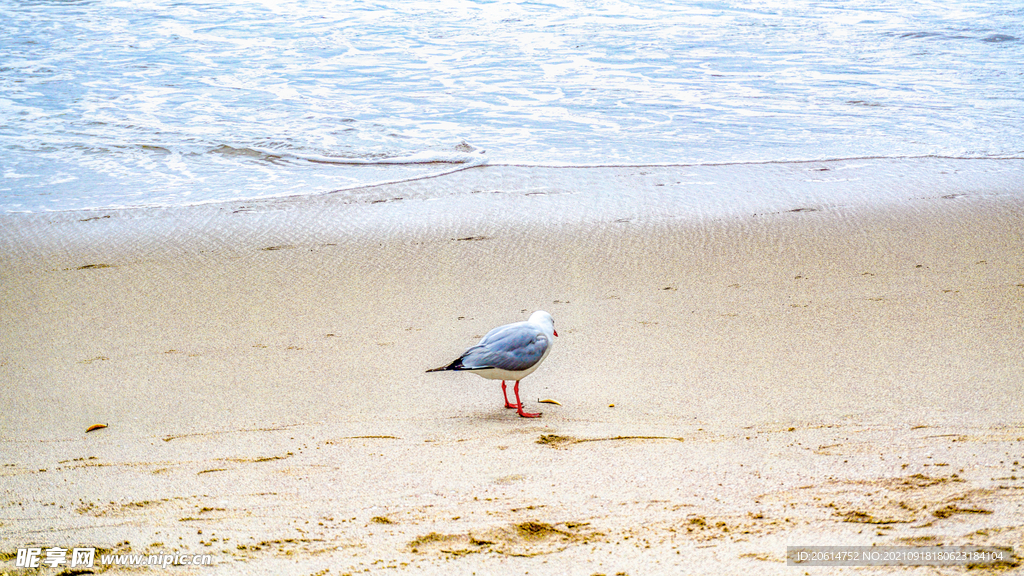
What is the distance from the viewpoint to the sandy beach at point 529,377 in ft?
8.18

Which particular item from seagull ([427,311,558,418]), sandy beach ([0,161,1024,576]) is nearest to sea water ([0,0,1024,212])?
sandy beach ([0,161,1024,576])

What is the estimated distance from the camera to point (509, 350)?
353 centimetres

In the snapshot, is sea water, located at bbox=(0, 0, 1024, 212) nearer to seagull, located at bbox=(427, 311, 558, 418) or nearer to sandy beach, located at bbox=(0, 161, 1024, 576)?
sandy beach, located at bbox=(0, 161, 1024, 576)

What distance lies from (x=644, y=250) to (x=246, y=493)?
3.77 meters

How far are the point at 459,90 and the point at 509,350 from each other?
319 inches

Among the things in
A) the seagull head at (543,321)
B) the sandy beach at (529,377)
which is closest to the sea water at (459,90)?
the sandy beach at (529,377)

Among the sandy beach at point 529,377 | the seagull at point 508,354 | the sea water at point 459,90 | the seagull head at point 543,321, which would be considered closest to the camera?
the sandy beach at point 529,377

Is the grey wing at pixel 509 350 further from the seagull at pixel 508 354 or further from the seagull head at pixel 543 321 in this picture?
the seagull head at pixel 543 321

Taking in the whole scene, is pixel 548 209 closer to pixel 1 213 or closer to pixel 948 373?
pixel 948 373

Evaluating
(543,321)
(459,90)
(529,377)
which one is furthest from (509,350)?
(459,90)

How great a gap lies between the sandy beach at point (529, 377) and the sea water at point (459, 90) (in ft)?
3.04

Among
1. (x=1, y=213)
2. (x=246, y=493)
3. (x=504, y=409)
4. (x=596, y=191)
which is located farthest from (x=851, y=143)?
(x=1, y=213)

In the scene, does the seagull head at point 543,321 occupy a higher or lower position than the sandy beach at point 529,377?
higher

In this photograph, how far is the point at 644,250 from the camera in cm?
593
